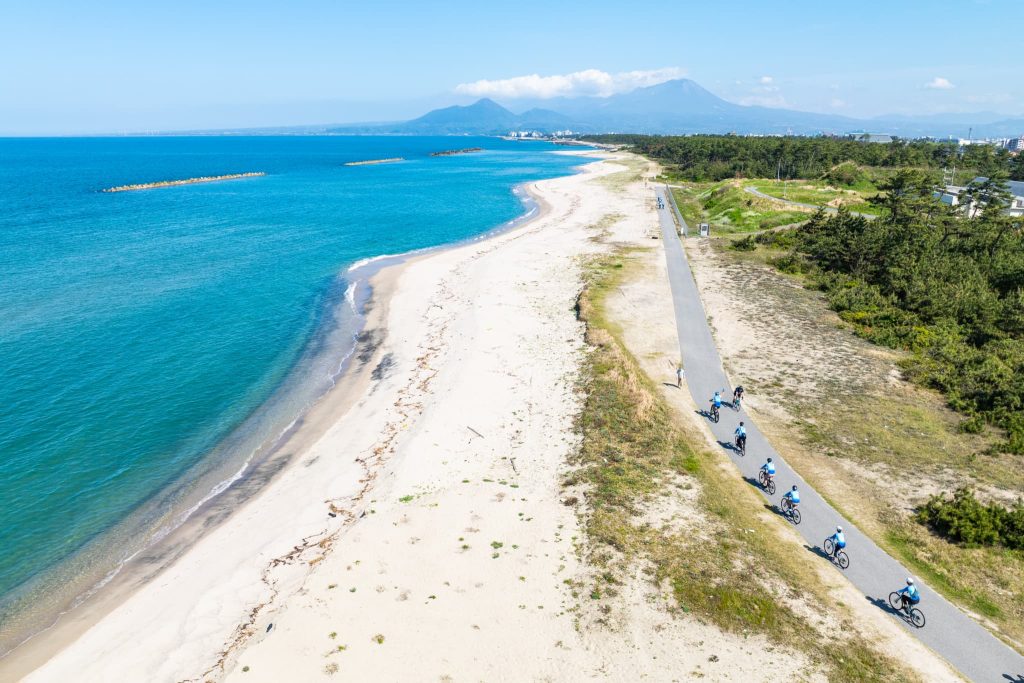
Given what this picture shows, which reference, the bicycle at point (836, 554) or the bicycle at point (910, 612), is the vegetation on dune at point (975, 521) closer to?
the bicycle at point (836, 554)

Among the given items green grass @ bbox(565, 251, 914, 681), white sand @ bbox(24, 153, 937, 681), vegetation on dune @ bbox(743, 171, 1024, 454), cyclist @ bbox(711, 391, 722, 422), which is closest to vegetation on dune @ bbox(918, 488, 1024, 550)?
green grass @ bbox(565, 251, 914, 681)

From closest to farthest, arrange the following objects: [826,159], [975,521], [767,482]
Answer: [975,521], [767,482], [826,159]

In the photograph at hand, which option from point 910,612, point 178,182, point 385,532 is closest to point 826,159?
point 910,612

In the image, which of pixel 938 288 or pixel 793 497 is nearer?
pixel 793 497

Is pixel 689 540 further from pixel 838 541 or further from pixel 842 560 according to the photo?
pixel 842 560

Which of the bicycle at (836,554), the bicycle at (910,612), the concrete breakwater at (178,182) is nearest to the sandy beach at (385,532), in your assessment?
the bicycle at (836,554)

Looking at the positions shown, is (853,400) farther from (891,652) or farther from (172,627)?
(172,627)

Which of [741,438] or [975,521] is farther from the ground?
[741,438]
